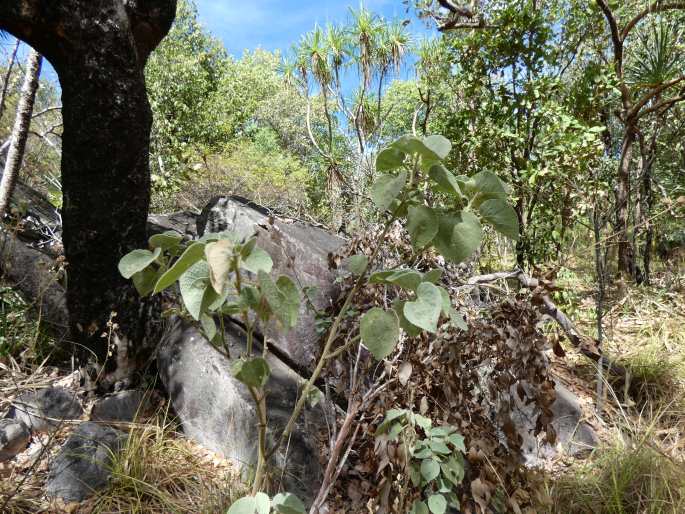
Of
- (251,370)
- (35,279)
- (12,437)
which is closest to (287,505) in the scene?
(251,370)

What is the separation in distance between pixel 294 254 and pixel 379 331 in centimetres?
216

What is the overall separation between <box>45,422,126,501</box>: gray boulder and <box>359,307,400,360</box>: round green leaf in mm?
1696

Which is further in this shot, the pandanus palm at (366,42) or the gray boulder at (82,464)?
the pandanus palm at (366,42)

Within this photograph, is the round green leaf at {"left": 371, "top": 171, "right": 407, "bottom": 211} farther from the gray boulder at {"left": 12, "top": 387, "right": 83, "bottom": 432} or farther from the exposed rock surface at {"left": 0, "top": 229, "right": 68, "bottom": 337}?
the exposed rock surface at {"left": 0, "top": 229, "right": 68, "bottom": 337}

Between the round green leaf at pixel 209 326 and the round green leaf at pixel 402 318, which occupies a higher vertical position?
the round green leaf at pixel 402 318

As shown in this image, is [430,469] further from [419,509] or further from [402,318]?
[402,318]

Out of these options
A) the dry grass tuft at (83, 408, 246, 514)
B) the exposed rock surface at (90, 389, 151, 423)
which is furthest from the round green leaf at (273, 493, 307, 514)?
the exposed rock surface at (90, 389, 151, 423)

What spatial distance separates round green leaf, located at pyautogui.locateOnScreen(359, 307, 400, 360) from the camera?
23.2 inches

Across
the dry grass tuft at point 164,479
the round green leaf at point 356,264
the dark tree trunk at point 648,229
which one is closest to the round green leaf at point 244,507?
the round green leaf at point 356,264

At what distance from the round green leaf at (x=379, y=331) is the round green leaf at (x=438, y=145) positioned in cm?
22

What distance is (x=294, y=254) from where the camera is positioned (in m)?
2.73

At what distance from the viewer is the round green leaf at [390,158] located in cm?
61

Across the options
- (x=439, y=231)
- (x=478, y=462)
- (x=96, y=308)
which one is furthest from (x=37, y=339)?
(x=439, y=231)

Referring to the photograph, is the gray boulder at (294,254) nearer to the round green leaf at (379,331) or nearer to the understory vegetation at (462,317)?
the understory vegetation at (462,317)
